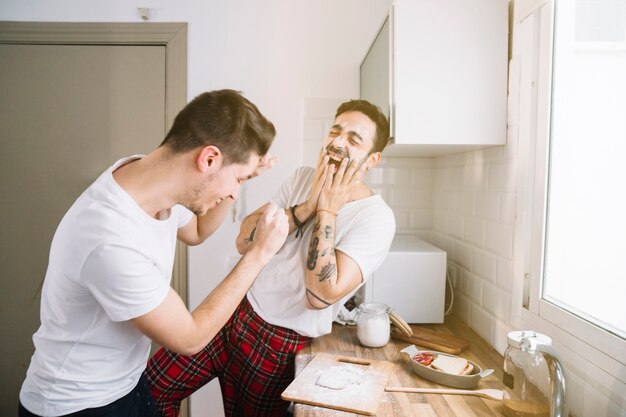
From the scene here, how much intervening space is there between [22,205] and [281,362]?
5.73 ft

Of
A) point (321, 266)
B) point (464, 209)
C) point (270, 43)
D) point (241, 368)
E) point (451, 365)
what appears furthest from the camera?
point (270, 43)

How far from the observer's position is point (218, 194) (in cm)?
115

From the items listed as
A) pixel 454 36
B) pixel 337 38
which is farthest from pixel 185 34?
pixel 454 36

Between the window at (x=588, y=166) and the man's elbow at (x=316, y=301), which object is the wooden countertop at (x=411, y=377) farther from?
the window at (x=588, y=166)

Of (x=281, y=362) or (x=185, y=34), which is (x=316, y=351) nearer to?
(x=281, y=362)

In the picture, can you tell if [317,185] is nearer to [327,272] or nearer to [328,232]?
[328,232]

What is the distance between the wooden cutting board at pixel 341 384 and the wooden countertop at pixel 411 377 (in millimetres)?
23

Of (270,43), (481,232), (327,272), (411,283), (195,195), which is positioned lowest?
(411,283)

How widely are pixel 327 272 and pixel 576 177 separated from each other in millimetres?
753

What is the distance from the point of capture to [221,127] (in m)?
1.08

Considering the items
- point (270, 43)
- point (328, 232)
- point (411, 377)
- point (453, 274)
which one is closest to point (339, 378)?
point (411, 377)

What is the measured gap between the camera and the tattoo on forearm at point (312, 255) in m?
1.42

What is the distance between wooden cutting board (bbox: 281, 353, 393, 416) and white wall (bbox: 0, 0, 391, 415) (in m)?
1.14

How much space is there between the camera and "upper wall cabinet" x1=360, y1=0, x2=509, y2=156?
1.49 metres
